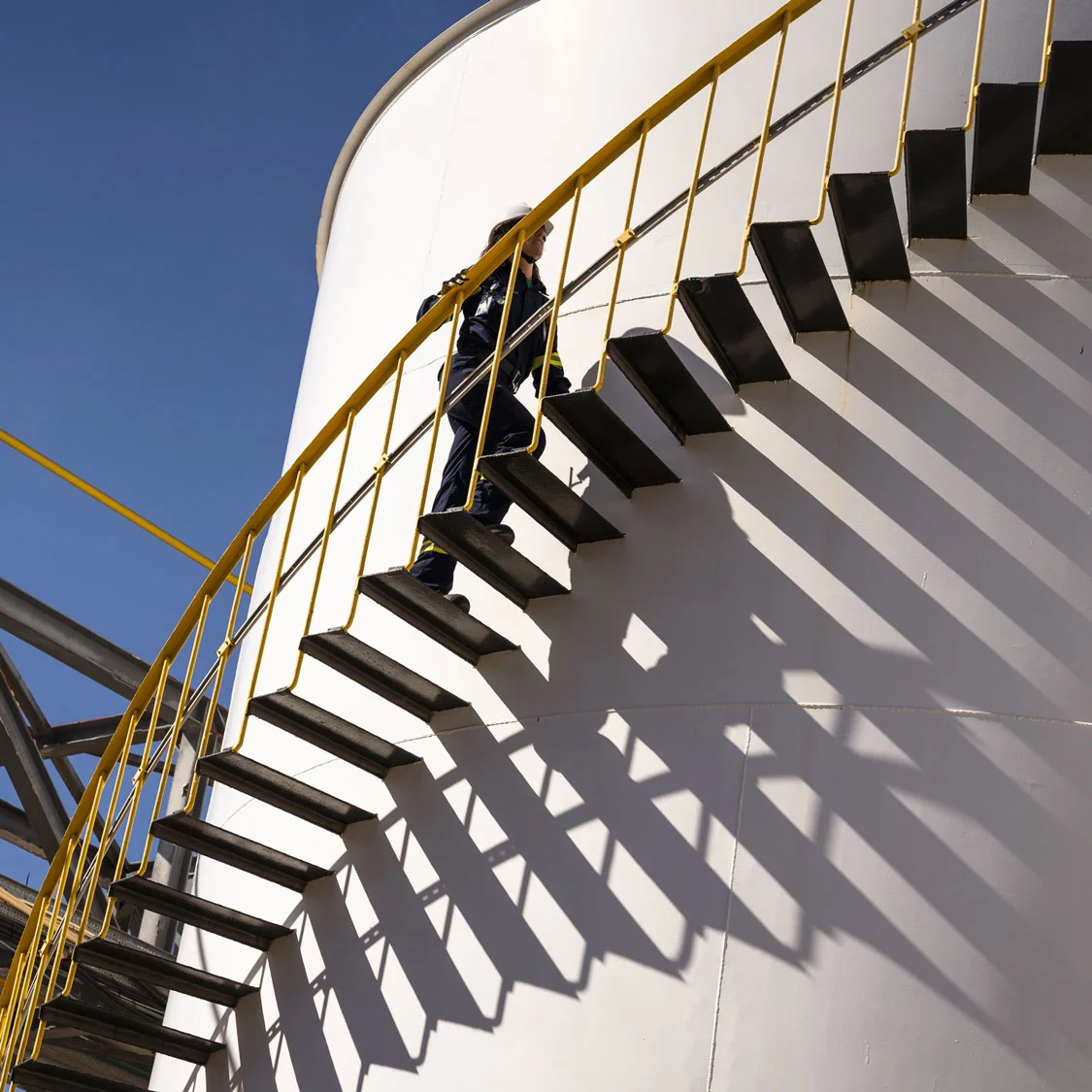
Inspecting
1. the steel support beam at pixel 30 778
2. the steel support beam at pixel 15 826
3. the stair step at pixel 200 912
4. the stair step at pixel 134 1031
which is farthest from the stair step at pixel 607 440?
the steel support beam at pixel 15 826

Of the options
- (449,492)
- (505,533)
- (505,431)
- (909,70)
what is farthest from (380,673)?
(909,70)

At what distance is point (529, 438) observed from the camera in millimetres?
6801

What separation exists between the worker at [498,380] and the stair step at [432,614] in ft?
1.01

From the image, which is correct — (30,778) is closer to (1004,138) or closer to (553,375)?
(553,375)

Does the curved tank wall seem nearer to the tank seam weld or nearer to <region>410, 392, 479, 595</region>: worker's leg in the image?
the tank seam weld

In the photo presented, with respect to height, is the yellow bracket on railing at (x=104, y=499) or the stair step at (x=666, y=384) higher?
the yellow bracket on railing at (x=104, y=499)

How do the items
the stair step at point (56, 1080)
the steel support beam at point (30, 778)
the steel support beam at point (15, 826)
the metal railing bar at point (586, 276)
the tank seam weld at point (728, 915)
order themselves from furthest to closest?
the steel support beam at point (15, 826), the steel support beam at point (30, 778), the stair step at point (56, 1080), the metal railing bar at point (586, 276), the tank seam weld at point (728, 915)

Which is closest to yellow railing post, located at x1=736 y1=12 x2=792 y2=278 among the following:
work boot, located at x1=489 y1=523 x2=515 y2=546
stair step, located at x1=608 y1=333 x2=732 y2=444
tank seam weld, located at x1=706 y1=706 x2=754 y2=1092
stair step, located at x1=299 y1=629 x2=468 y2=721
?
stair step, located at x1=608 y1=333 x2=732 y2=444

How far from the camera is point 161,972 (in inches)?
258

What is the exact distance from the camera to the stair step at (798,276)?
5.89 metres

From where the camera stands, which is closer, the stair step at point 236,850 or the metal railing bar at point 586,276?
the stair step at point 236,850

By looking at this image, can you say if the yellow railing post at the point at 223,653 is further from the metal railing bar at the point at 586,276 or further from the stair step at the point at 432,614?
the stair step at the point at 432,614

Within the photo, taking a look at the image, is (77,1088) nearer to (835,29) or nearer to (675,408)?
(675,408)

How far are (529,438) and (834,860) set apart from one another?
2.52 meters
